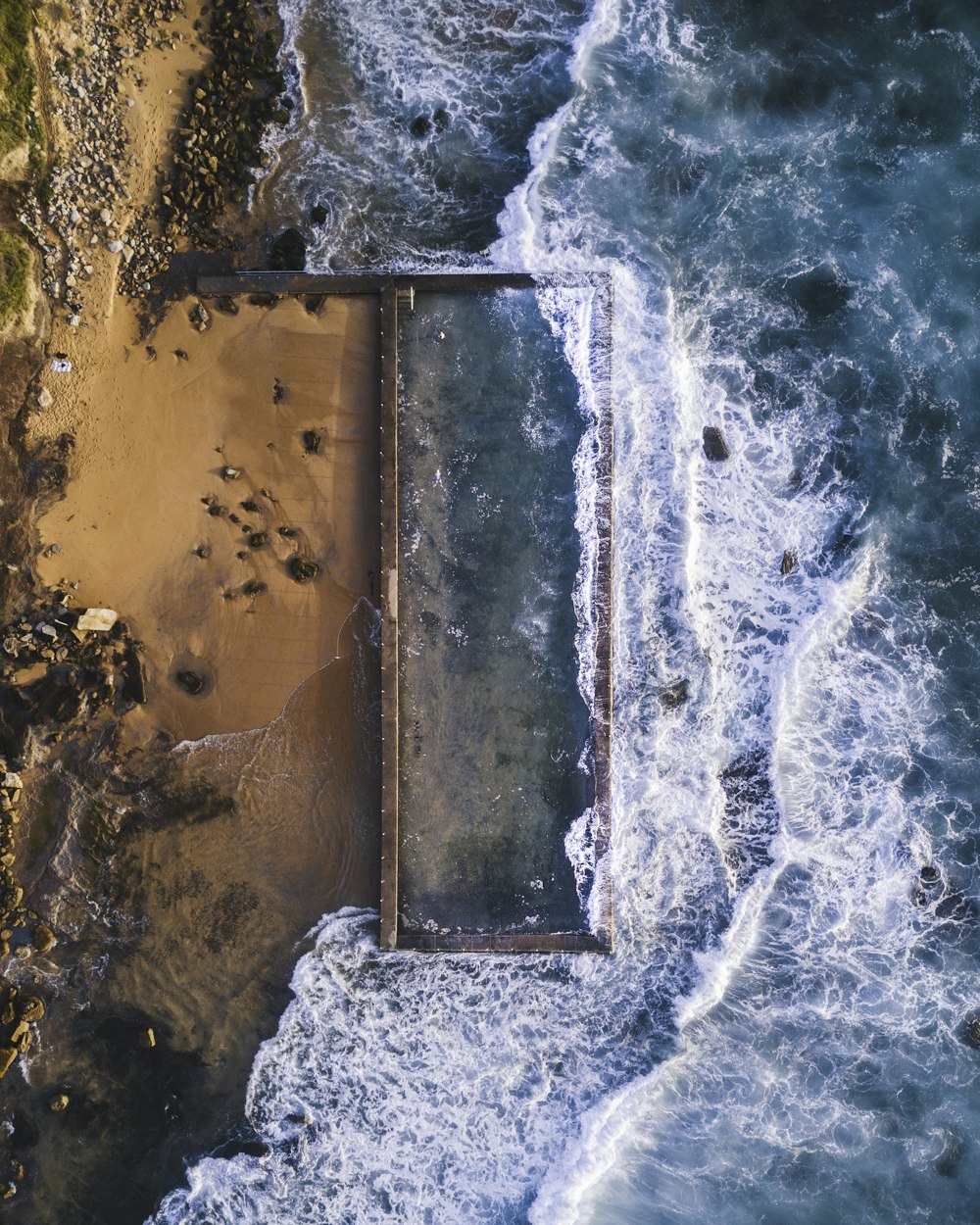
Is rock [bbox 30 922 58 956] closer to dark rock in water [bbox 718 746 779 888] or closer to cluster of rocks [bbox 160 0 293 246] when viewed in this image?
dark rock in water [bbox 718 746 779 888]

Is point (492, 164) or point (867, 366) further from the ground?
point (492, 164)

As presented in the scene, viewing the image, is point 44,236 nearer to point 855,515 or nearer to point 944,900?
point 855,515

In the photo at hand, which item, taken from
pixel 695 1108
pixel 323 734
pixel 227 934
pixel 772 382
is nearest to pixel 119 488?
pixel 323 734

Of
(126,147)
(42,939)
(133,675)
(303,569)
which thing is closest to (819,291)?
(303,569)

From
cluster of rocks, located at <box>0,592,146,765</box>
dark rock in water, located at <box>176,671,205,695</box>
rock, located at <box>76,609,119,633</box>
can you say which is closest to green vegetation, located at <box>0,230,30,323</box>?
cluster of rocks, located at <box>0,592,146,765</box>

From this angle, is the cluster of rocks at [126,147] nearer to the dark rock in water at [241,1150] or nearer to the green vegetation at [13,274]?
the green vegetation at [13,274]

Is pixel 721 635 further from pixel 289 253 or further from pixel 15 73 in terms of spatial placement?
pixel 15 73

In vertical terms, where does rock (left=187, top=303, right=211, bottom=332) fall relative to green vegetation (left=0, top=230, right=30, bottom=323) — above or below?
below
